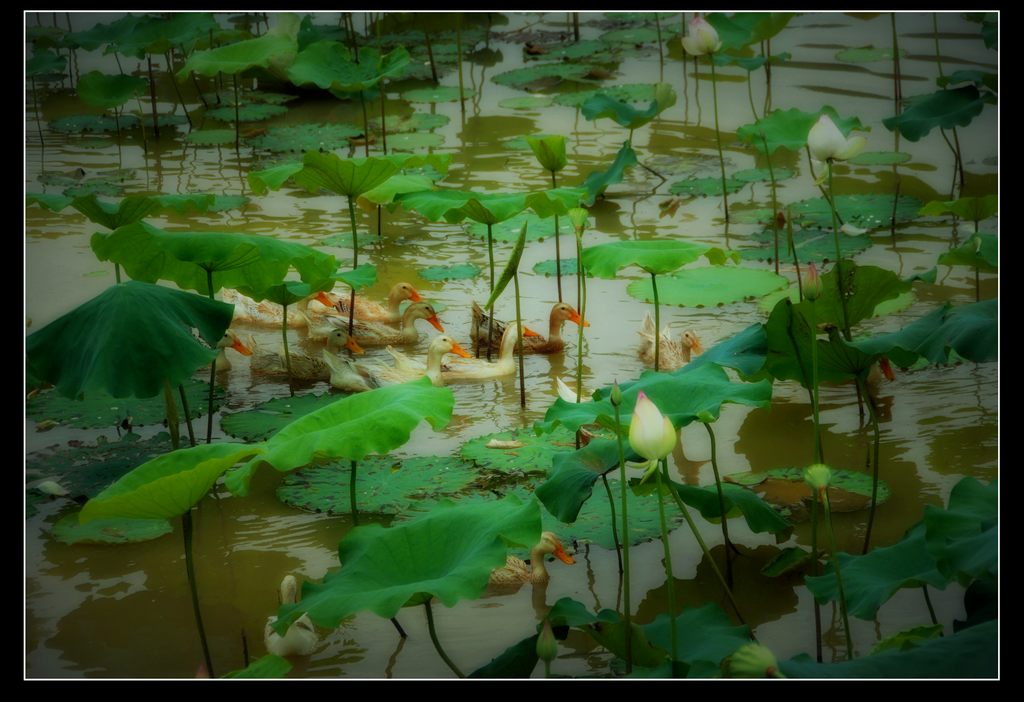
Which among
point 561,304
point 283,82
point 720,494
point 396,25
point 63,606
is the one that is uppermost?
point 396,25

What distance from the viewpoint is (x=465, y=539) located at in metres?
2.84

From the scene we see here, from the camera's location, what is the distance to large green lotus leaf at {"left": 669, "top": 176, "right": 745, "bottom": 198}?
6812 millimetres

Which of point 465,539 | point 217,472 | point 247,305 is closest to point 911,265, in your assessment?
point 247,305

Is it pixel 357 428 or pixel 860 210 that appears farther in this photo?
pixel 860 210

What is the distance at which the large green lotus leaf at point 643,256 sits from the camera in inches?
163

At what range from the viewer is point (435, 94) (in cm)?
877

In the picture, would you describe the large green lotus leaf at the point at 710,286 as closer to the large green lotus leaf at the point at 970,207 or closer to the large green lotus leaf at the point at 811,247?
the large green lotus leaf at the point at 811,247

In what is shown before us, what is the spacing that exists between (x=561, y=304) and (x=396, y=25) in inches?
236

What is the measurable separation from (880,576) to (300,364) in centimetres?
281

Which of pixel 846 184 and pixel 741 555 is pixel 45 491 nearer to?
pixel 741 555

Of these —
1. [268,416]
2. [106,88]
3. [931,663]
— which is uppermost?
[106,88]

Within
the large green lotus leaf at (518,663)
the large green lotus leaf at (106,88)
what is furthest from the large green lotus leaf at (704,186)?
the large green lotus leaf at (518,663)

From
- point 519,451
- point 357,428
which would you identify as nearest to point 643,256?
point 519,451

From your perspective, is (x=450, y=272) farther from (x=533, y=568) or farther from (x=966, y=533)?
(x=966, y=533)
